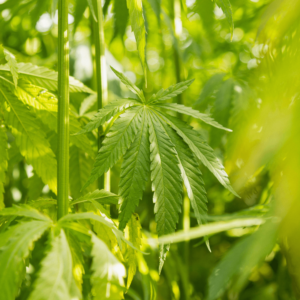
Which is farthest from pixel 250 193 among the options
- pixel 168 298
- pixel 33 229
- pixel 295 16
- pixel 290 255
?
pixel 168 298

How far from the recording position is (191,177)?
0.45m

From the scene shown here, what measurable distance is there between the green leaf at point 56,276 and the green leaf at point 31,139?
0.19 m

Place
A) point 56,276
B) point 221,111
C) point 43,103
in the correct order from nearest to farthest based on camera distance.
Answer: point 56,276, point 43,103, point 221,111

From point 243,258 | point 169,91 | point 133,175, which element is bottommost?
point 243,258

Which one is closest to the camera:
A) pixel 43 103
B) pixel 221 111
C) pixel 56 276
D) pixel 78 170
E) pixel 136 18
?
pixel 56 276

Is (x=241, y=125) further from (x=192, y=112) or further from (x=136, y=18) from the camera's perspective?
(x=136, y=18)

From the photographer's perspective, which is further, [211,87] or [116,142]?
[211,87]

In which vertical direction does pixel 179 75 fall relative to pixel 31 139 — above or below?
above

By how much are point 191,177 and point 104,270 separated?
7.7 inches

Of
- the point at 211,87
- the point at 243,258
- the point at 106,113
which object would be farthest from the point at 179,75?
the point at 243,258

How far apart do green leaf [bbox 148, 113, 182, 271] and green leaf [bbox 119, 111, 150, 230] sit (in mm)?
14

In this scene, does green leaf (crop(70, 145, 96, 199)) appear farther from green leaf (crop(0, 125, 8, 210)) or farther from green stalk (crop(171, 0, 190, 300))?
green stalk (crop(171, 0, 190, 300))

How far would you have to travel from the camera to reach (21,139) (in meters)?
0.51

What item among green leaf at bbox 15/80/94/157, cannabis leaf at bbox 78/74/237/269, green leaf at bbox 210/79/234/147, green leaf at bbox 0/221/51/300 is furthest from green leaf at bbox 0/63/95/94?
green leaf at bbox 210/79/234/147
